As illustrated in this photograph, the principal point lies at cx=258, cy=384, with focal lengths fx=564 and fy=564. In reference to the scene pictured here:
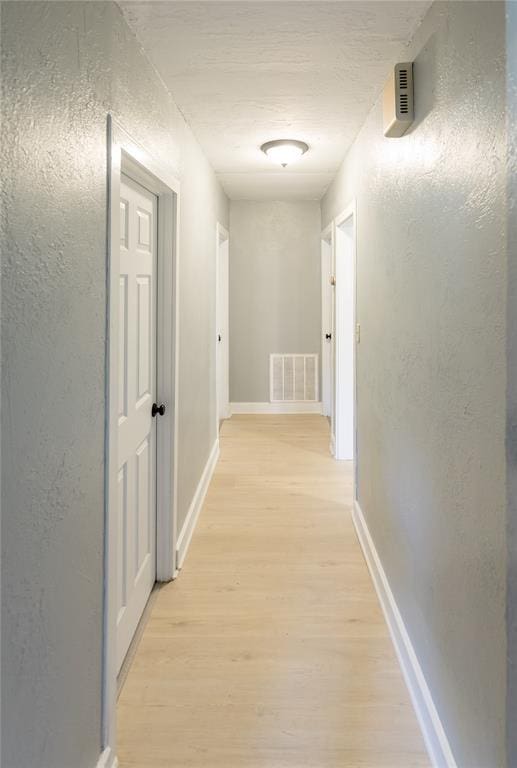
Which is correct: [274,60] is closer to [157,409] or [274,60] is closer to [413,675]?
[157,409]

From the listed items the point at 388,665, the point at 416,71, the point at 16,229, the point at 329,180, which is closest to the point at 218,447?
the point at 329,180

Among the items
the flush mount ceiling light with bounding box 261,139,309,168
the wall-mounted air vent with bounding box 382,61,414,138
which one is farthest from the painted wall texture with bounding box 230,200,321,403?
the wall-mounted air vent with bounding box 382,61,414,138

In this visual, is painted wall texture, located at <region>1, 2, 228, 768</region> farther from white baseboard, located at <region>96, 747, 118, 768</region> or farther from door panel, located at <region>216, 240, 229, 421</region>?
door panel, located at <region>216, 240, 229, 421</region>

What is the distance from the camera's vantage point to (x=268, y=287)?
629 centimetres

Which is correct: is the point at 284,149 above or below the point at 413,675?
above

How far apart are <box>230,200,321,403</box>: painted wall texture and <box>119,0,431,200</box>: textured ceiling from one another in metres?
2.62

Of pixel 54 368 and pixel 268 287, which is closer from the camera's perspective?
pixel 54 368

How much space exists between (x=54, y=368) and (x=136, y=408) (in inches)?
41.0

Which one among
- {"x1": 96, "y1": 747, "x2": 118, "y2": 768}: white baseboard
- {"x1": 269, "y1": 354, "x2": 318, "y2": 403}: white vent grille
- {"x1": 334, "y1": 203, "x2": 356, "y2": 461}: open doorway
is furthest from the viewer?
{"x1": 269, "y1": 354, "x2": 318, "y2": 403}: white vent grille

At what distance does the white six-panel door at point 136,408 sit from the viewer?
2.06 m

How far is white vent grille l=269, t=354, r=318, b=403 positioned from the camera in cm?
639

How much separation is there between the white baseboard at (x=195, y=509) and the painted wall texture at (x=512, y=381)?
1.89m

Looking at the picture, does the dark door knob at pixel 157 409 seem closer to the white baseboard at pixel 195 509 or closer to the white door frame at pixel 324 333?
the white baseboard at pixel 195 509

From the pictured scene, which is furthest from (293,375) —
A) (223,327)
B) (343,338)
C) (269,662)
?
(269,662)
